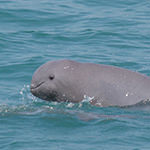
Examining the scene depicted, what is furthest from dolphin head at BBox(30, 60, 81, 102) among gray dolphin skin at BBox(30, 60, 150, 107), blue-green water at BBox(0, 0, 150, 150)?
blue-green water at BBox(0, 0, 150, 150)

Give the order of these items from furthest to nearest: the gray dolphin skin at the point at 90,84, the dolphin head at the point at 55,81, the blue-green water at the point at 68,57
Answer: the dolphin head at the point at 55,81
the gray dolphin skin at the point at 90,84
the blue-green water at the point at 68,57

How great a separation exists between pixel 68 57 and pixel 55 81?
6.09 meters

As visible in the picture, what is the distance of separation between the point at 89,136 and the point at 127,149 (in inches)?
38.0

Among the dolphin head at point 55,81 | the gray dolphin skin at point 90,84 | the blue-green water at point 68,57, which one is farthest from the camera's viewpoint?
the dolphin head at point 55,81

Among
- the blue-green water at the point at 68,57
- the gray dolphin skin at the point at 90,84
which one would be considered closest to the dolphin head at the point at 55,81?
the gray dolphin skin at the point at 90,84

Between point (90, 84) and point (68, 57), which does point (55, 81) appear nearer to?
point (90, 84)

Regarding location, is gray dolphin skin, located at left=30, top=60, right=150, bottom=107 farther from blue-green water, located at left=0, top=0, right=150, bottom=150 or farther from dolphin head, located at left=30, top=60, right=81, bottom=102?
blue-green water, located at left=0, top=0, right=150, bottom=150

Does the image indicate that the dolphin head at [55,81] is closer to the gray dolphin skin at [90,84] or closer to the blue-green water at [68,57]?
the gray dolphin skin at [90,84]

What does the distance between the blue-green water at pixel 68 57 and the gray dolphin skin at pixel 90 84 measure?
235mm

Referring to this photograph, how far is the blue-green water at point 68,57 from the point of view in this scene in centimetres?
1099

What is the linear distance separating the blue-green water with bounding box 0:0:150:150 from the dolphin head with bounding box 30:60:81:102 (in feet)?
0.97

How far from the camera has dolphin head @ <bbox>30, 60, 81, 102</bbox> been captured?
500 inches

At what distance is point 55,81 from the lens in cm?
1272

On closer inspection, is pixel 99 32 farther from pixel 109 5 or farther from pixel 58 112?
pixel 58 112
